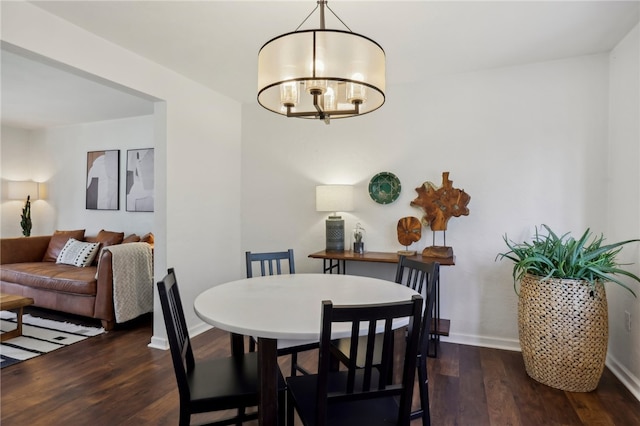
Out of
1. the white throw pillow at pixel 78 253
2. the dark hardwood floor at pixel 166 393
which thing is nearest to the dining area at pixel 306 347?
the dark hardwood floor at pixel 166 393

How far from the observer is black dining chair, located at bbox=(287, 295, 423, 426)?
110 cm

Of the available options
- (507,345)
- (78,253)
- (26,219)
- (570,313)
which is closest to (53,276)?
(78,253)

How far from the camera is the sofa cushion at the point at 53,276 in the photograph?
3.47 metres

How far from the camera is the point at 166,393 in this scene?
2.25m

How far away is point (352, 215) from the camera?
3.56 meters

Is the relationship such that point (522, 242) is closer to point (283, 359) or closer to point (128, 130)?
point (283, 359)

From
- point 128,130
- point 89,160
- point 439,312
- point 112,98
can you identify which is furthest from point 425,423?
point 89,160

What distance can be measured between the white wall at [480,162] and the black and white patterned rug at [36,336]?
221 cm

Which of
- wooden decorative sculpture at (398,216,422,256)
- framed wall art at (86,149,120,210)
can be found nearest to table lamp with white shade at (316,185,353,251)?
wooden decorative sculpture at (398,216,422,256)

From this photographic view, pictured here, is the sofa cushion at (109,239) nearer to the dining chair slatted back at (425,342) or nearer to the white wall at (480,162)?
the white wall at (480,162)

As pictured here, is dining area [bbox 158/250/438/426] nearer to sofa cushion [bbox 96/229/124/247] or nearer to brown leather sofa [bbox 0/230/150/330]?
brown leather sofa [bbox 0/230/150/330]

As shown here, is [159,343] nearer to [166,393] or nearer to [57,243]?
[166,393]

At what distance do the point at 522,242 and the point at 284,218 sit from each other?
7.58 ft

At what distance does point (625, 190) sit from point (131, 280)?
4249 mm
